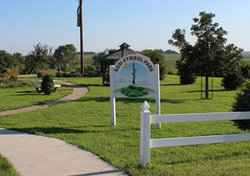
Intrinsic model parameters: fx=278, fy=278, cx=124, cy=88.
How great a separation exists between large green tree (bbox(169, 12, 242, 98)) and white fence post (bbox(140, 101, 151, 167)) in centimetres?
1221

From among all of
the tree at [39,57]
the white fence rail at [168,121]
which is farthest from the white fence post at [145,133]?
the tree at [39,57]

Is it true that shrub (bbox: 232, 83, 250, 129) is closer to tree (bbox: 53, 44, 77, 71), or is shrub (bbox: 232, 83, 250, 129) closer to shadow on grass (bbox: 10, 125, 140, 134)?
shadow on grass (bbox: 10, 125, 140, 134)

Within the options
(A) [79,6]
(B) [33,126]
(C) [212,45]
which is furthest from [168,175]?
(A) [79,6]

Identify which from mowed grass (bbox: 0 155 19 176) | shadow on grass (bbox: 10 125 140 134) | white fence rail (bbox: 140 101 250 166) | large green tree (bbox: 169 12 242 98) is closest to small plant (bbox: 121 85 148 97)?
shadow on grass (bbox: 10 125 140 134)

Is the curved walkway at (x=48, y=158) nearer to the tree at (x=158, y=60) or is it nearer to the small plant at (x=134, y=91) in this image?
the small plant at (x=134, y=91)

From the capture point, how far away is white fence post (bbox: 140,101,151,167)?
4785 mm

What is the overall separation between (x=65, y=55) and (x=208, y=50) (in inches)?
2007

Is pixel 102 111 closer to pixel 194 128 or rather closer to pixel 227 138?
pixel 194 128

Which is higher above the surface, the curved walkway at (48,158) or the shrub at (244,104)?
the shrub at (244,104)

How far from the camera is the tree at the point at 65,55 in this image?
59.4 metres

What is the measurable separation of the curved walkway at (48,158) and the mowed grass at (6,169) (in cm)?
10

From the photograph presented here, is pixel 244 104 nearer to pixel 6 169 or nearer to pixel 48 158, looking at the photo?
pixel 48 158

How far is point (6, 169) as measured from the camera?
4.82 metres

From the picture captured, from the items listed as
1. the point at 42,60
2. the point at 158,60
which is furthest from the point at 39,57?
the point at 158,60
